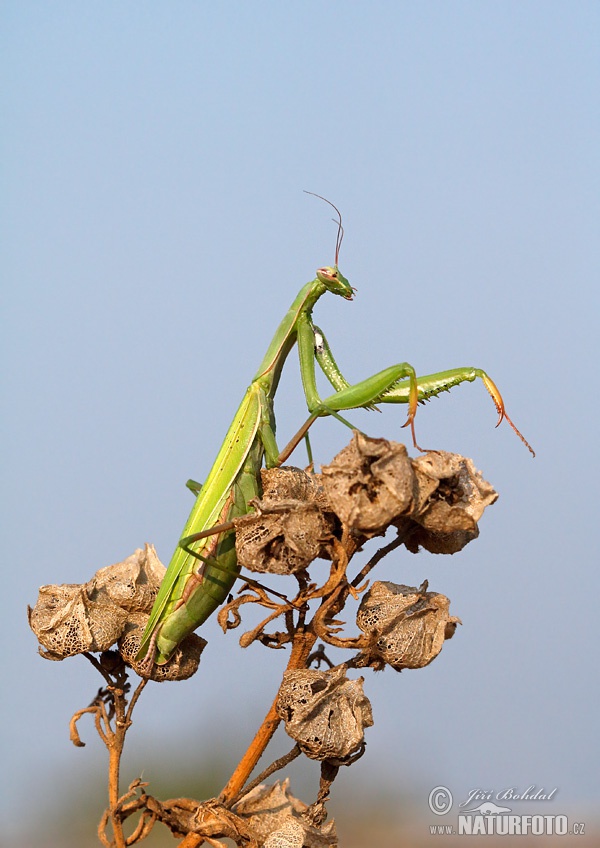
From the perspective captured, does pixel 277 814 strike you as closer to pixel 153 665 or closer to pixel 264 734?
pixel 264 734

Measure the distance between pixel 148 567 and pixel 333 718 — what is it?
825 millimetres

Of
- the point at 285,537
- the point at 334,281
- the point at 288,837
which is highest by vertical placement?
the point at 334,281

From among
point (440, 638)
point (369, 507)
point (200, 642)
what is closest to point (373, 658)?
point (440, 638)

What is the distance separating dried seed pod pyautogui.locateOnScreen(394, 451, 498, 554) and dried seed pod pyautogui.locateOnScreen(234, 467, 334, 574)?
19 centimetres

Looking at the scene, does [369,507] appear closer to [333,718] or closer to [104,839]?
[333,718]

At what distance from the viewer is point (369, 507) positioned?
1.78 metres

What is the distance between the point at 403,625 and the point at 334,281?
1.13 m

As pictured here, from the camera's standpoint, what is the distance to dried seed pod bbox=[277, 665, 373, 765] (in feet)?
6.27

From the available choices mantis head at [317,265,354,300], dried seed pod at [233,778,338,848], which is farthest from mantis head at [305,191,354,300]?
dried seed pod at [233,778,338,848]

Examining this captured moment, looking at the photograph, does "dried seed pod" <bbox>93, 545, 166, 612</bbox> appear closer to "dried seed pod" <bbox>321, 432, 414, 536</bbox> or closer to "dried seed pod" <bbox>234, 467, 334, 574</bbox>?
"dried seed pod" <bbox>234, 467, 334, 574</bbox>

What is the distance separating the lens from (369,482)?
5.85 feet

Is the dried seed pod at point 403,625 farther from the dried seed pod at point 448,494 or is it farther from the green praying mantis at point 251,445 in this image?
the green praying mantis at point 251,445

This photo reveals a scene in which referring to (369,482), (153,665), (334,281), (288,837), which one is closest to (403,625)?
(369,482)

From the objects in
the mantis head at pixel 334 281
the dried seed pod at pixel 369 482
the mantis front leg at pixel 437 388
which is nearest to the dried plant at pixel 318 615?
the dried seed pod at pixel 369 482
